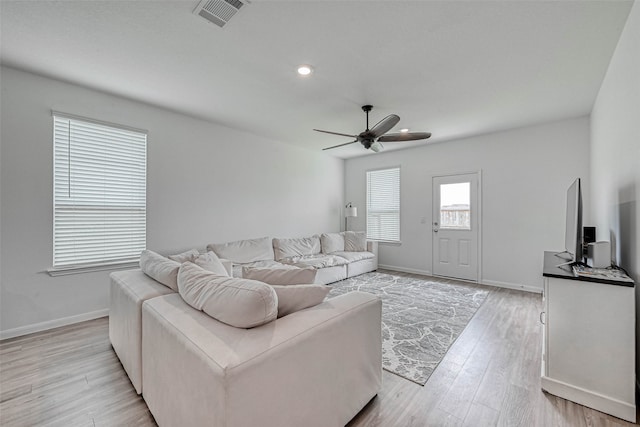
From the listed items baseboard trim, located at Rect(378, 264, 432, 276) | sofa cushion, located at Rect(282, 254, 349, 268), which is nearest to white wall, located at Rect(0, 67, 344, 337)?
sofa cushion, located at Rect(282, 254, 349, 268)

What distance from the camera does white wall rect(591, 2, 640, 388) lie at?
1.88 metres

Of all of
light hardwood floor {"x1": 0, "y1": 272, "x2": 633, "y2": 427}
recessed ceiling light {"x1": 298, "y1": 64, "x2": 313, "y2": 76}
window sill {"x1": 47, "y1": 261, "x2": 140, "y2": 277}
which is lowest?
light hardwood floor {"x1": 0, "y1": 272, "x2": 633, "y2": 427}

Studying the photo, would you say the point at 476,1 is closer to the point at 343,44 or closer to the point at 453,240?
the point at 343,44

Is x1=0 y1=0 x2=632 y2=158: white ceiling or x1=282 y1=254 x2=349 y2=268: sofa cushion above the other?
x1=0 y1=0 x2=632 y2=158: white ceiling

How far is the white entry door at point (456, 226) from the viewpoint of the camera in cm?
495

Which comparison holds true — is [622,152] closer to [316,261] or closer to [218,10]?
[218,10]

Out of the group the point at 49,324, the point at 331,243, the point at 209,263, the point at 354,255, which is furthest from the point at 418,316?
the point at 49,324

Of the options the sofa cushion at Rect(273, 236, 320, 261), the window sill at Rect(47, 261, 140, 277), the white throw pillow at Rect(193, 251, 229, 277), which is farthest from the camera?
the sofa cushion at Rect(273, 236, 320, 261)

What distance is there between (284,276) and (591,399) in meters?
2.13

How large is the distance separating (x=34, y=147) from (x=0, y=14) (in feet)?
4.42

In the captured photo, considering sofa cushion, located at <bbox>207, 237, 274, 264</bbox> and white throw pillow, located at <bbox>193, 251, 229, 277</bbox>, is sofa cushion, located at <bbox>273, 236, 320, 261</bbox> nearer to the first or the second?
sofa cushion, located at <bbox>207, 237, 274, 264</bbox>

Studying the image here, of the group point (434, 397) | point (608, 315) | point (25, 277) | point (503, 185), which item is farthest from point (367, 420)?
point (503, 185)

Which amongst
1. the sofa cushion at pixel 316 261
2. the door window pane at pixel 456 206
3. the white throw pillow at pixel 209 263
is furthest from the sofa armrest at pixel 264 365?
the door window pane at pixel 456 206

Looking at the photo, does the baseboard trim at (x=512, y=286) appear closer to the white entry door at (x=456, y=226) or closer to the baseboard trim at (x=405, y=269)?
the white entry door at (x=456, y=226)
